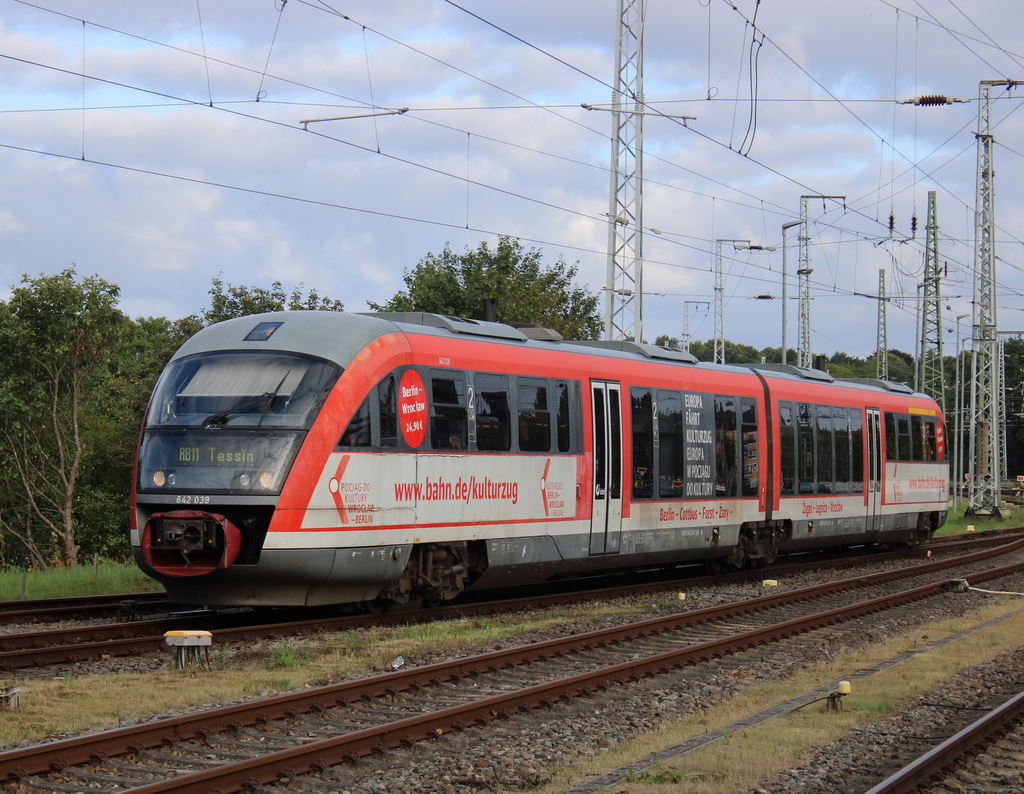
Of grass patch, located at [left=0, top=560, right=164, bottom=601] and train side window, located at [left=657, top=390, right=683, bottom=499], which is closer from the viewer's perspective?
grass patch, located at [left=0, top=560, right=164, bottom=601]

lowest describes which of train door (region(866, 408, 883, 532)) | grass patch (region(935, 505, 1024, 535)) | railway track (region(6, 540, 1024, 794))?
grass patch (region(935, 505, 1024, 535))

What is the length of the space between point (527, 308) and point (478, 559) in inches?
807

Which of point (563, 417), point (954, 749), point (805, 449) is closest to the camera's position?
point (954, 749)

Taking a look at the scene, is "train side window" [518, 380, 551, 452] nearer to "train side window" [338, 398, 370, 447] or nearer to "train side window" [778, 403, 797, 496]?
"train side window" [338, 398, 370, 447]

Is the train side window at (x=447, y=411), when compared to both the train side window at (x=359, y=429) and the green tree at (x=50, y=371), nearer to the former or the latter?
the train side window at (x=359, y=429)

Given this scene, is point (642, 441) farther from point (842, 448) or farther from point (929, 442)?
point (929, 442)

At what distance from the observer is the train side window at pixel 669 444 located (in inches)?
674

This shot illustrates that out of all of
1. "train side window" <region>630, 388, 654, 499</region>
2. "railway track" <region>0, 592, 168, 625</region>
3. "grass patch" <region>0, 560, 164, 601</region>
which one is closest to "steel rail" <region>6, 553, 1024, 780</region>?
"train side window" <region>630, 388, 654, 499</region>

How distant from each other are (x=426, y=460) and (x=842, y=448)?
469 inches

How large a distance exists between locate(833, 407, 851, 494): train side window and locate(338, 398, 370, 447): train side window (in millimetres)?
12498

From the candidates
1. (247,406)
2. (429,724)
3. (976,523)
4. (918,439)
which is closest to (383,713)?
(429,724)

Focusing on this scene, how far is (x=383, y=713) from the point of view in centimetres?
846

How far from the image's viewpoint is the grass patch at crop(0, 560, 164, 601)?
16.3 meters

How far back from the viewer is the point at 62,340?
Answer: 100ft
